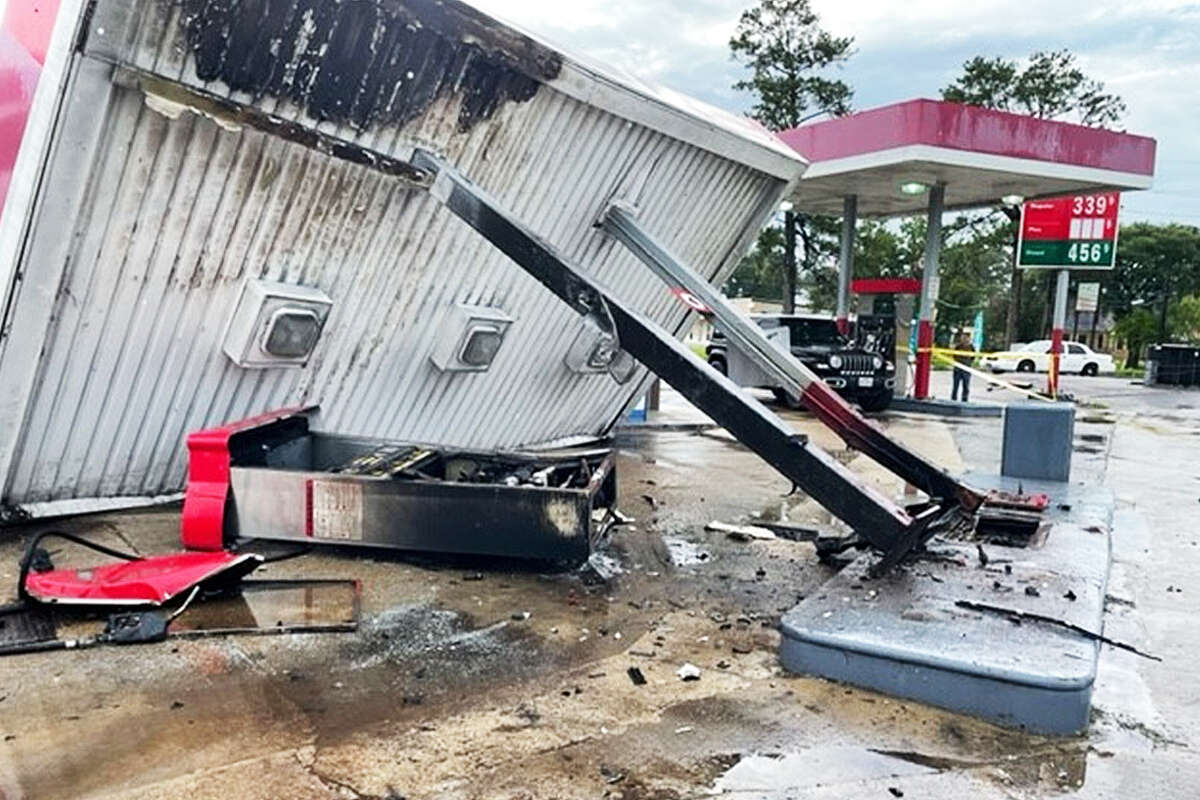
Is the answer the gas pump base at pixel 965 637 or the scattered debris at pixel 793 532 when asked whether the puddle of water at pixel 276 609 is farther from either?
the scattered debris at pixel 793 532

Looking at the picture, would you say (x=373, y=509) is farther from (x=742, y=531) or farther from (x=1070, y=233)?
(x=1070, y=233)

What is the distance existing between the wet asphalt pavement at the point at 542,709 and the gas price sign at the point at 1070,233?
577 inches

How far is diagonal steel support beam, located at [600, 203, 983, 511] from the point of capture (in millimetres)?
6243

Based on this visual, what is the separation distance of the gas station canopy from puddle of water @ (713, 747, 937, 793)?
1221cm

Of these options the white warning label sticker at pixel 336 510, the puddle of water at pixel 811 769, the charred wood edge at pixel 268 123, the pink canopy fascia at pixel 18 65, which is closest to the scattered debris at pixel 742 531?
the white warning label sticker at pixel 336 510

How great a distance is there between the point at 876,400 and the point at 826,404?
11.1m

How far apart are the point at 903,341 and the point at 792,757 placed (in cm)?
1542

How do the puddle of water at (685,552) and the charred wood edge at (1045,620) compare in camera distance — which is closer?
the charred wood edge at (1045,620)

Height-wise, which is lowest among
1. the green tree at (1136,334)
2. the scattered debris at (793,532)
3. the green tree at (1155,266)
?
the scattered debris at (793,532)

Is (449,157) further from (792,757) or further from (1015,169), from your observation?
(1015,169)

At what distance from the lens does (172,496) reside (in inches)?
268

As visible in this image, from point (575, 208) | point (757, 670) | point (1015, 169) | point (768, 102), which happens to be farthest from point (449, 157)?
point (768, 102)

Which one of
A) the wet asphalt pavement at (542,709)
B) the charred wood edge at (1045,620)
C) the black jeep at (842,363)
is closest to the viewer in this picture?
the wet asphalt pavement at (542,709)

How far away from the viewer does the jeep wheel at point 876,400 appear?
16656 millimetres
